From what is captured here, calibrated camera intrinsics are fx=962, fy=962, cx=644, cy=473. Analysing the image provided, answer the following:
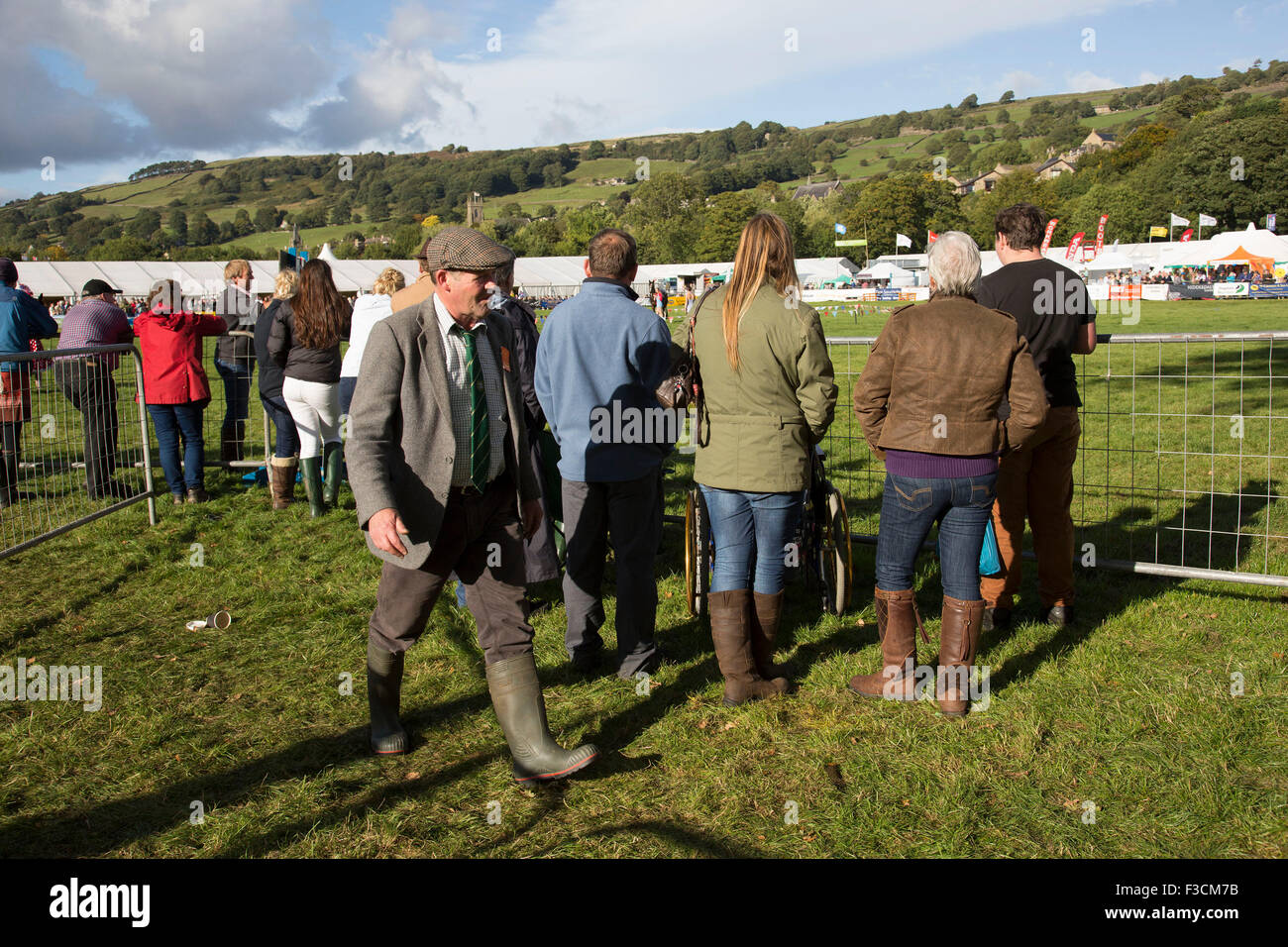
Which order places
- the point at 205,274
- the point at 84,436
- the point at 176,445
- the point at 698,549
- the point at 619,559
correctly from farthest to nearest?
the point at 205,274 < the point at 176,445 < the point at 84,436 < the point at 698,549 < the point at 619,559

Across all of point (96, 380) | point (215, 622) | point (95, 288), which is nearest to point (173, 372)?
point (96, 380)

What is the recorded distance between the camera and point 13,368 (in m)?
8.20

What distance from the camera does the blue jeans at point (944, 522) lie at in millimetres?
4152

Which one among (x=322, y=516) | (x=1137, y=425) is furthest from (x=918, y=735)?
(x=1137, y=425)

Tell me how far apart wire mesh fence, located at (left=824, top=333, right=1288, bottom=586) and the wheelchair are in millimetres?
1023

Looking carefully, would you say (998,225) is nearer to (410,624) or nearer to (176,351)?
(410,624)

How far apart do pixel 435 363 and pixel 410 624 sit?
3.49 ft

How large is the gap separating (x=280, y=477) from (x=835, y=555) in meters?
5.35

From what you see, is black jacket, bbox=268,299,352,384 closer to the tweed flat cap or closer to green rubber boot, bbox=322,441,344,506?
green rubber boot, bbox=322,441,344,506

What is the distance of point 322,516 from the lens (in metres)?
8.34

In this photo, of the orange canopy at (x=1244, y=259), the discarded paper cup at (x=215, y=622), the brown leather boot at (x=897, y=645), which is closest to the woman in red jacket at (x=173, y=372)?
the discarded paper cup at (x=215, y=622)

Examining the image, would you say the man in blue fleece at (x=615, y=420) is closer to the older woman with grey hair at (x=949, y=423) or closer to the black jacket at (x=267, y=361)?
the older woman with grey hair at (x=949, y=423)

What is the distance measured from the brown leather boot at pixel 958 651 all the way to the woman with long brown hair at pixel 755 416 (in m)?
0.79

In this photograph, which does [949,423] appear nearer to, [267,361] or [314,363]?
[314,363]
